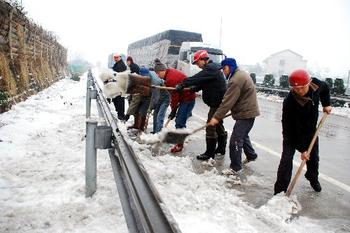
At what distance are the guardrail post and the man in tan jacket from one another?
2.35 m

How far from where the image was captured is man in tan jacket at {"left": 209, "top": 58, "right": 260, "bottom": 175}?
227 inches

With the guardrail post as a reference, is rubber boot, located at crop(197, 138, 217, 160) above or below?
below

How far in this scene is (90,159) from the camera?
12.9 ft

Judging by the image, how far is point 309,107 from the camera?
4.86m

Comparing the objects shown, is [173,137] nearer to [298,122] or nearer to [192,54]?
[298,122]

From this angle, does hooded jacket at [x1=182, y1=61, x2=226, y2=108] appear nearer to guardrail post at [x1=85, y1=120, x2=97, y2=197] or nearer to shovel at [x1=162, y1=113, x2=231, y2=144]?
shovel at [x1=162, y1=113, x2=231, y2=144]

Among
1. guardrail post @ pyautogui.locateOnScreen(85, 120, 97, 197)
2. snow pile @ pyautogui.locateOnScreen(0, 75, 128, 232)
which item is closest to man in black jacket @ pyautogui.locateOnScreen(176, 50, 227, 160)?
snow pile @ pyautogui.locateOnScreen(0, 75, 128, 232)

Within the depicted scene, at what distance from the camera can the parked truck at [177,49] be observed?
21500 mm

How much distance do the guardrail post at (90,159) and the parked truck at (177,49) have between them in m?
16.2

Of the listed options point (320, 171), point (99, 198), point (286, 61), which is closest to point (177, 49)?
point (320, 171)

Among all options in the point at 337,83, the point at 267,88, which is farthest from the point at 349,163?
the point at 267,88

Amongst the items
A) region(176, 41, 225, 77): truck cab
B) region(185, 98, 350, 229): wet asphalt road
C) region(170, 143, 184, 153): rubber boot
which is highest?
region(176, 41, 225, 77): truck cab

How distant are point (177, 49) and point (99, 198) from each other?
21.7m

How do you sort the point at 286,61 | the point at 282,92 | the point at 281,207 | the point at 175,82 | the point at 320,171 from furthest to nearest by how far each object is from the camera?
the point at 286,61 < the point at 282,92 < the point at 175,82 < the point at 320,171 < the point at 281,207
